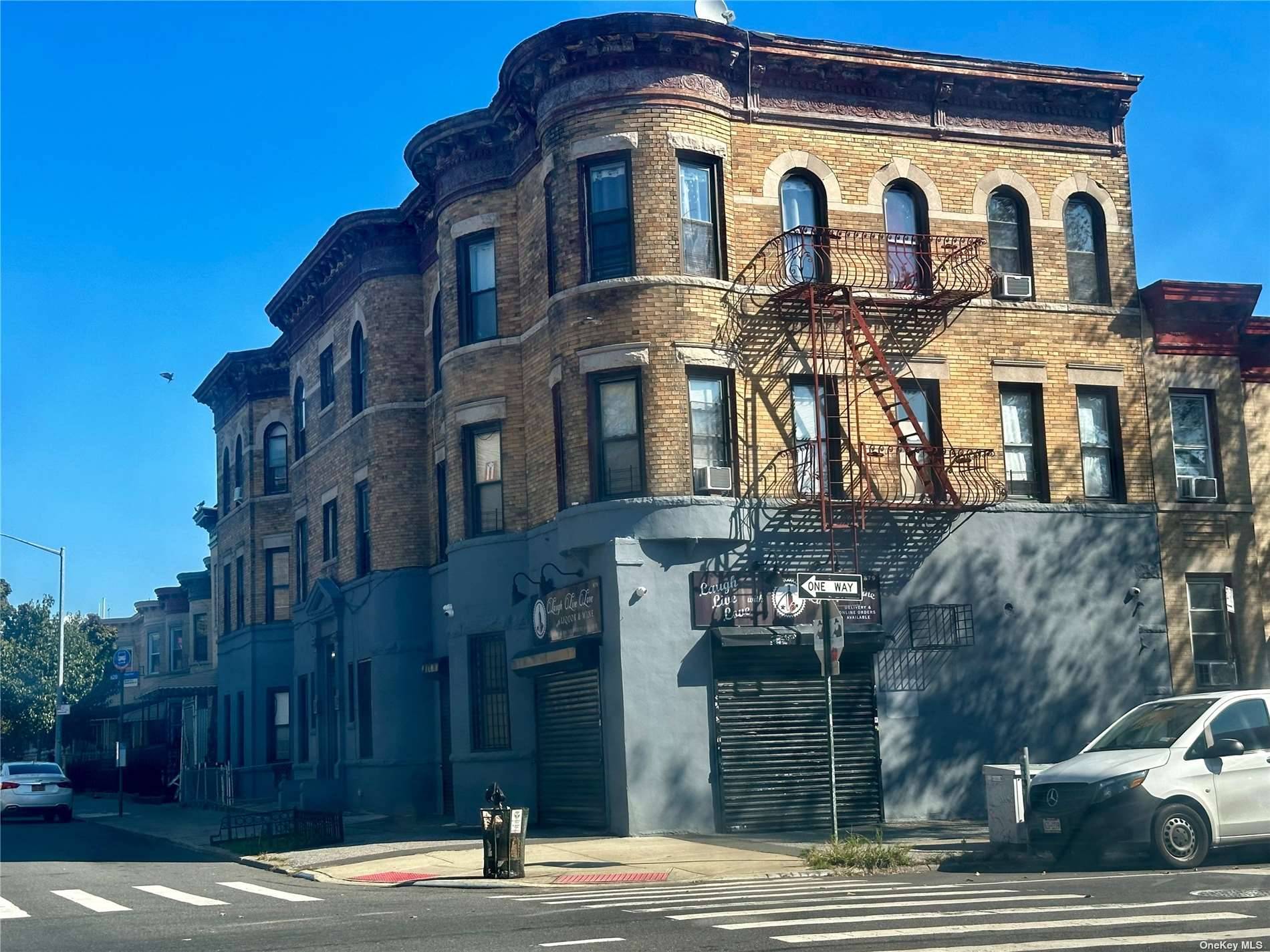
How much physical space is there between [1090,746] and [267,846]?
13.3m

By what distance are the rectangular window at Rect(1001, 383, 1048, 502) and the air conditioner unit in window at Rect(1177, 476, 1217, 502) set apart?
2756mm

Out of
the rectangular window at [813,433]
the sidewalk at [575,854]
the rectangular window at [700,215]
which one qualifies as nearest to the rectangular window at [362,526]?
the sidewalk at [575,854]

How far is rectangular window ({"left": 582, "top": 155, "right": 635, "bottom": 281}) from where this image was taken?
75.9 feet

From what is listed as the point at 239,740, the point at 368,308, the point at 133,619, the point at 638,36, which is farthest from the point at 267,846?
the point at 133,619

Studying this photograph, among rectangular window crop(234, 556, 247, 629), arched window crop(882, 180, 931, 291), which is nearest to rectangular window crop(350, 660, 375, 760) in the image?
rectangular window crop(234, 556, 247, 629)

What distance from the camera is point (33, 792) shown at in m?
35.2

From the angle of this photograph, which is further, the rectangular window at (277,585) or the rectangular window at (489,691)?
the rectangular window at (277,585)

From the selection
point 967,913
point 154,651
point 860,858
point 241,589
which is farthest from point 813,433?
point 154,651

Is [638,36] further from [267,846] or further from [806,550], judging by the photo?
[267,846]

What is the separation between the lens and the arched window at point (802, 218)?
934 inches

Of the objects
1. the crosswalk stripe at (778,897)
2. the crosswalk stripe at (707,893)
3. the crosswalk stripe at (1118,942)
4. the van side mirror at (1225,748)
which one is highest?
the van side mirror at (1225,748)

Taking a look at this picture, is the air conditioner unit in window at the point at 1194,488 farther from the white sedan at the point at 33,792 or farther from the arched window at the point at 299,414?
the white sedan at the point at 33,792

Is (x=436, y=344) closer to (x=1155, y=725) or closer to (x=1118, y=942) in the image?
(x=1155, y=725)

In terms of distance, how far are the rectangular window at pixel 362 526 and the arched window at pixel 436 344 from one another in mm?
3381
